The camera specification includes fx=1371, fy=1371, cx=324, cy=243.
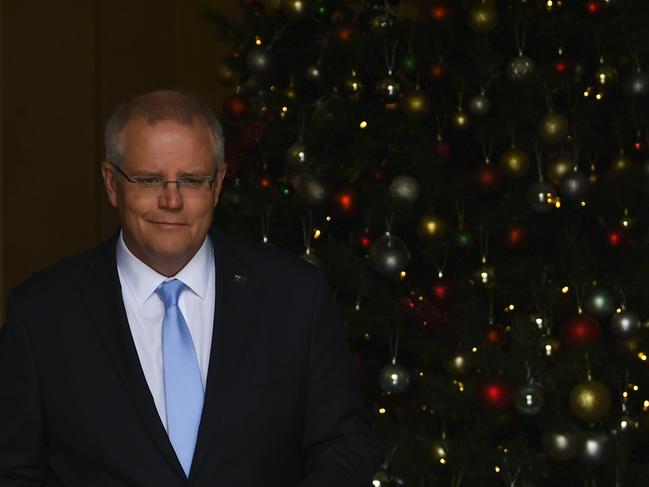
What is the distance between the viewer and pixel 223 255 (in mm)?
2562

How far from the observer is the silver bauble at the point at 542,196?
384 cm

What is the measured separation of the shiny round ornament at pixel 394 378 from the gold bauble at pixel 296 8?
1.11 meters

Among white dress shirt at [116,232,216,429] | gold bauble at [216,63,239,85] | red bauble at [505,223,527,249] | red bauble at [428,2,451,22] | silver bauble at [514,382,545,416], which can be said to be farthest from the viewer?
gold bauble at [216,63,239,85]

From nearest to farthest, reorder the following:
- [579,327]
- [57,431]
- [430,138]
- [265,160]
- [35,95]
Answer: [57,431]
[579,327]
[430,138]
[265,160]
[35,95]

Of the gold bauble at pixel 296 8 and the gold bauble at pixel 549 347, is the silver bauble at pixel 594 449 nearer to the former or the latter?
the gold bauble at pixel 549 347

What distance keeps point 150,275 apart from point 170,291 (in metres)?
0.05

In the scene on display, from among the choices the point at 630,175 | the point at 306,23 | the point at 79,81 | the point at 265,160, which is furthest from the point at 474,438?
the point at 79,81

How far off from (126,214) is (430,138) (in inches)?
68.5

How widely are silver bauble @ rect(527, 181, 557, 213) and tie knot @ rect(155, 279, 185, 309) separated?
1619mm

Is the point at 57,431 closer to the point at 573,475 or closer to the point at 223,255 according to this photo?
the point at 223,255

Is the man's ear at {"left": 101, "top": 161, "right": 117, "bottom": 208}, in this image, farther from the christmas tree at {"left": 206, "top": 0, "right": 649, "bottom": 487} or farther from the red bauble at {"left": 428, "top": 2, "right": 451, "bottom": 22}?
the red bauble at {"left": 428, "top": 2, "right": 451, "bottom": 22}

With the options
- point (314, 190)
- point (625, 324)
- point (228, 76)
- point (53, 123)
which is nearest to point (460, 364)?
point (625, 324)

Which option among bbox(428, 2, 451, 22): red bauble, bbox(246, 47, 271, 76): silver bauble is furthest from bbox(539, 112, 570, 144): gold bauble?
bbox(246, 47, 271, 76): silver bauble

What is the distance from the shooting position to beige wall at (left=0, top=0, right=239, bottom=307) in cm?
591
